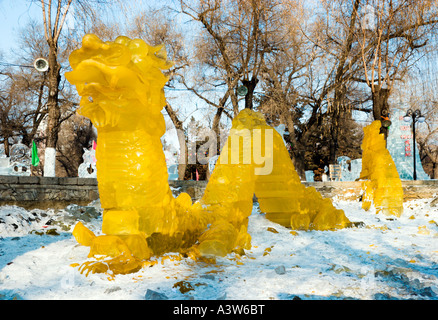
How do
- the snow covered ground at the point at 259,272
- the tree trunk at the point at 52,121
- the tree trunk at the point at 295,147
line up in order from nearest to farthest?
the snow covered ground at the point at 259,272, the tree trunk at the point at 52,121, the tree trunk at the point at 295,147

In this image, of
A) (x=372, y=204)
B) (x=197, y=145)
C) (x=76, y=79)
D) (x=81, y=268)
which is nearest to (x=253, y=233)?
(x=81, y=268)

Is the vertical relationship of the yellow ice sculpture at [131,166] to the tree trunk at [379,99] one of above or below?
below

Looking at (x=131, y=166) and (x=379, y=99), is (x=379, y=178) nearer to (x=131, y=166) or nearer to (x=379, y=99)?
(x=379, y=99)

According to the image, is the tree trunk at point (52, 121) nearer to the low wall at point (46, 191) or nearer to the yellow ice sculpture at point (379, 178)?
the low wall at point (46, 191)

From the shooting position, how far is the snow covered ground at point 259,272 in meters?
1.88

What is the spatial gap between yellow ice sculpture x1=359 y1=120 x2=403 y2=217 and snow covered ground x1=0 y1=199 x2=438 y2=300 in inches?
75.0

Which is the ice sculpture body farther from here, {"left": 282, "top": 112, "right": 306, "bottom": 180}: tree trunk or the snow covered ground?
the snow covered ground

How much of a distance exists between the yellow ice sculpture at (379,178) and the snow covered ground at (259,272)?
1.91 m

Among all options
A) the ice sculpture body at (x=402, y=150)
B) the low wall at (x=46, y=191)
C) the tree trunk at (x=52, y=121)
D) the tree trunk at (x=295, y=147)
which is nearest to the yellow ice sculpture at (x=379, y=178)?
the low wall at (x=46, y=191)

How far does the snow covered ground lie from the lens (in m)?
1.88

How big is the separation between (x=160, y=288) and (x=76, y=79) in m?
1.62

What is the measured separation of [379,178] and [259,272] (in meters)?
4.63

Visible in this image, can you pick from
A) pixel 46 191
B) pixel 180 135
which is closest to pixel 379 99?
pixel 180 135

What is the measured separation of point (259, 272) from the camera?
2.39m
